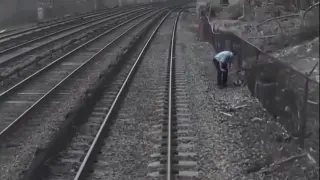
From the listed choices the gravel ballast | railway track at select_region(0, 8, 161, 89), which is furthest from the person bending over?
railway track at select_region(0, 8, 161, 89)

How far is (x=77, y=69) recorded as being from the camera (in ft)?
62.3

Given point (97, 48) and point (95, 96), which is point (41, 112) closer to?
point (95, 96)

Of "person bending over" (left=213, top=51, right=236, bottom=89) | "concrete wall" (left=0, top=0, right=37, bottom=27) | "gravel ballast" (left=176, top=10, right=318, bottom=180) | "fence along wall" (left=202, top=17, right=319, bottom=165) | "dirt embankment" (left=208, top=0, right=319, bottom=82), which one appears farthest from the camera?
"concrete wall" (left=0, top=0, right=37, bottom=27)

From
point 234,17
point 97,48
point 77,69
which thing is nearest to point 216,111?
point 77,69

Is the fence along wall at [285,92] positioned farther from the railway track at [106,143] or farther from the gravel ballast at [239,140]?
the railway track at [106,143]

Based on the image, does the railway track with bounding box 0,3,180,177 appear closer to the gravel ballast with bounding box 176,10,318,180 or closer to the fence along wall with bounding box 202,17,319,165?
the gravel ballast with bounding box 176,10,318,180

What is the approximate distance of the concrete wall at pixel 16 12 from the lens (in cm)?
4650

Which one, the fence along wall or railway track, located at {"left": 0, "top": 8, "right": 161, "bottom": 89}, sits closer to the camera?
the fence along wall

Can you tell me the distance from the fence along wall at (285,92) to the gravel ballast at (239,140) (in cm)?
28

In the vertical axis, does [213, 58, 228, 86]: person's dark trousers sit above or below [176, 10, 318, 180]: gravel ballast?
above

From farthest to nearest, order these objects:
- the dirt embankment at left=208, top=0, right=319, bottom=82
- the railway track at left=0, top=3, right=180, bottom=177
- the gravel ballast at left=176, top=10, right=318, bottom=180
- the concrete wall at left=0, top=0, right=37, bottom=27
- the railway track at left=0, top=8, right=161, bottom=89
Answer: the concrete wall at left=0, top=0, right=37, bottom=27
the railway track at left=0, top=8, right=161, bottom=89
the railway track at left=0, top=3, right=180, bottom=177
the dirt embankment at left=208, top=0, right=319, bottom=82
the gravel ballast at left=176, top=10, right=318, bottom=180

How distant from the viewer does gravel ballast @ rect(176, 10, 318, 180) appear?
27.9 ft

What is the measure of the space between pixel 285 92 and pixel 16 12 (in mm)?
43587

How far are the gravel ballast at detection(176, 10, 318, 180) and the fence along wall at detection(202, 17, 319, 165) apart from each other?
0.93 feet
